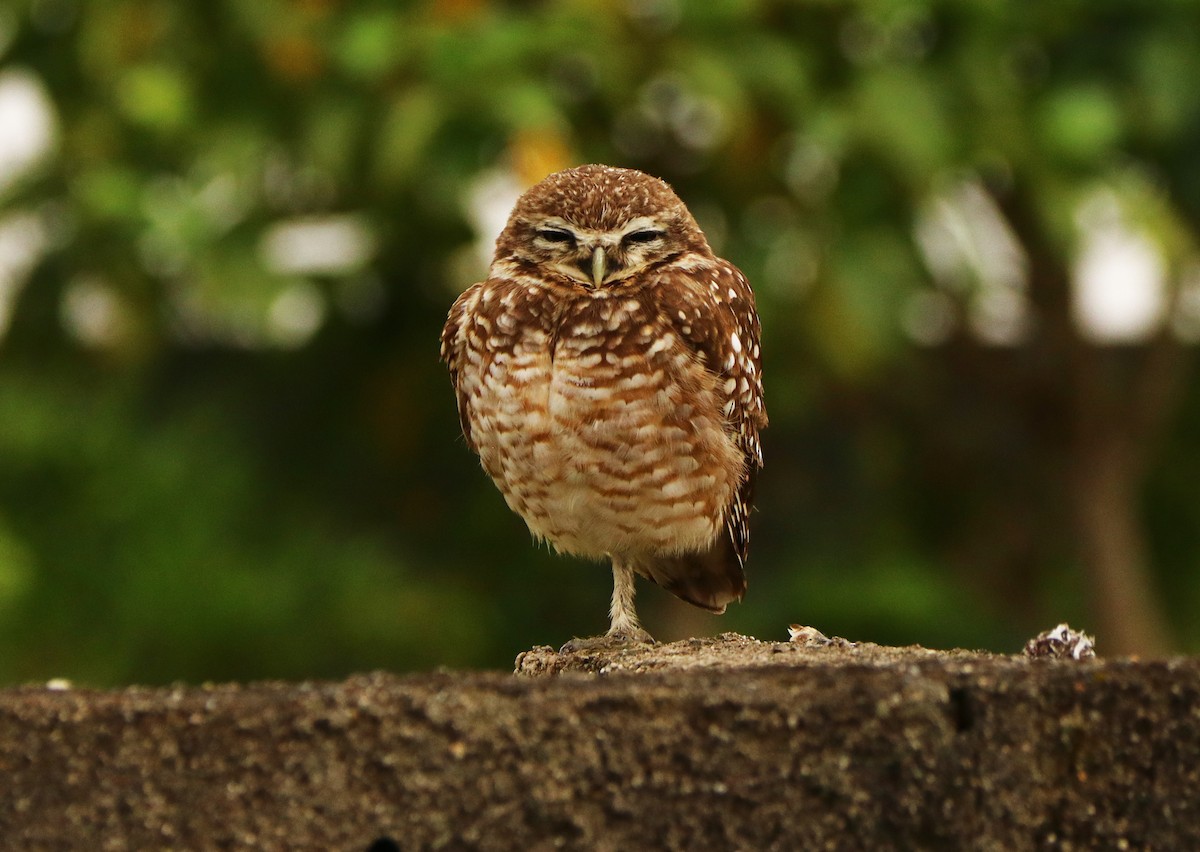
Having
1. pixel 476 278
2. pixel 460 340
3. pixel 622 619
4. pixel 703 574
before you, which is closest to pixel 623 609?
pixel 622 619

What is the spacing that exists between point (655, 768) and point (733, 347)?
170 centimetres

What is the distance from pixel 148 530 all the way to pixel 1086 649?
16.7 feet

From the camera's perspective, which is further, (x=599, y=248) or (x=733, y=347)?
(x=733, y=347)

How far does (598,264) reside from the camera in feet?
11.3

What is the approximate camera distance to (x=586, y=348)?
343 cm

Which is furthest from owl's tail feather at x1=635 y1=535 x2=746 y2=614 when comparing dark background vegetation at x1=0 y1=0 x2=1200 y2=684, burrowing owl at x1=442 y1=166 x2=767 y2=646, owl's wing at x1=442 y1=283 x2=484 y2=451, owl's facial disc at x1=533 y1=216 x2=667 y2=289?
dark background vegetation at x1=0 y1=0 x2=1200 y2=684

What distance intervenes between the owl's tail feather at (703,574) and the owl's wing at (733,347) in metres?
0.06

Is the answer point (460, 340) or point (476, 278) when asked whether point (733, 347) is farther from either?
point (476, 278)

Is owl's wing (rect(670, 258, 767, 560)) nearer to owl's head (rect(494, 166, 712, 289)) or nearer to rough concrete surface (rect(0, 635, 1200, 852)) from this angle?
owl's head (rect(494, 166, 712, 289))

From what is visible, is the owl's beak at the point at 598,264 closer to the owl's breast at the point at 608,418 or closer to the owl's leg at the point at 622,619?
the owl's breast at the point at 608,418

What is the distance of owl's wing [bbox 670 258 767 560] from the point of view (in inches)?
137

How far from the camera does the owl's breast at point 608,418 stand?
3.44m

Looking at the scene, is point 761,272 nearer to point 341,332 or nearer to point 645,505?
point 341,332

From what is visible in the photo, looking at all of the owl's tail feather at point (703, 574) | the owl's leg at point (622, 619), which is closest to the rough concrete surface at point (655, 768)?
the owl's leg at point (622, 619)
